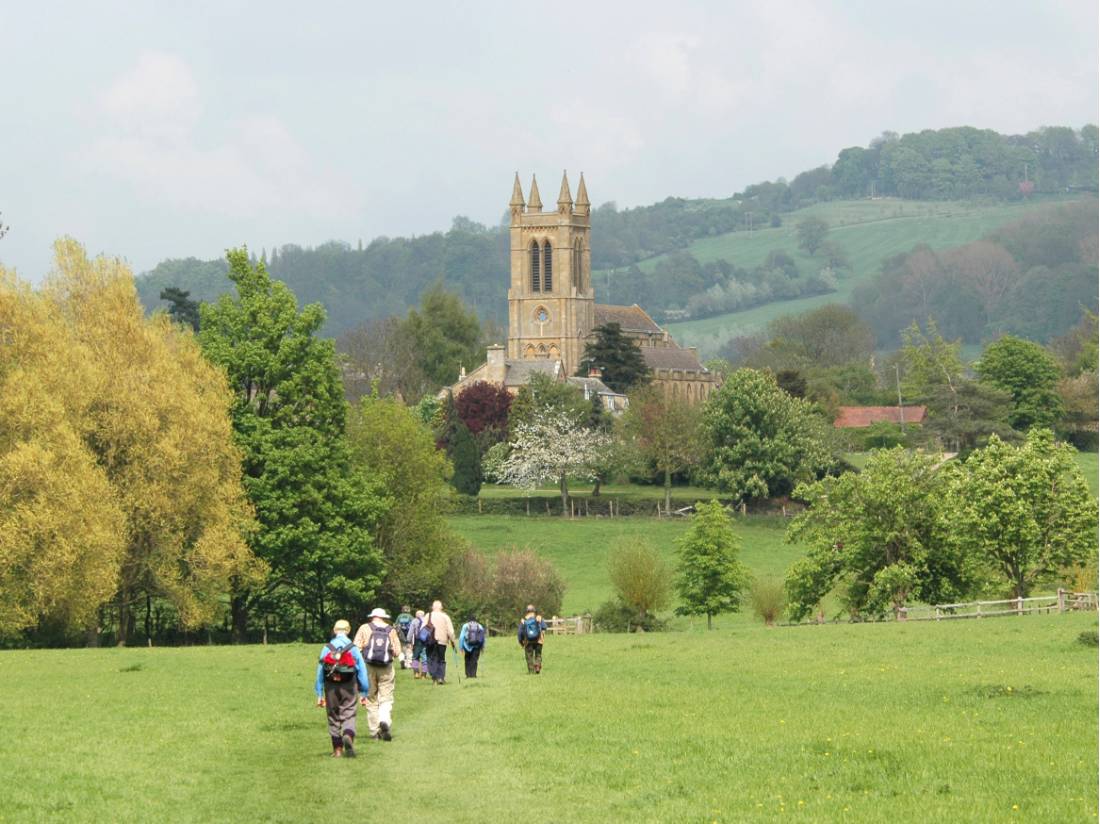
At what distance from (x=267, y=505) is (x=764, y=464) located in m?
59.4

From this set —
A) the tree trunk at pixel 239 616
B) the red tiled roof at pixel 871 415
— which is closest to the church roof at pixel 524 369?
the red tiled roof at pixel 871 415

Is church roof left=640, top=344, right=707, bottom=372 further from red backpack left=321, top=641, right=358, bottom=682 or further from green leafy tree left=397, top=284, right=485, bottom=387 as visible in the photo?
red backpack left=321, top=641, right=358, bottom=682

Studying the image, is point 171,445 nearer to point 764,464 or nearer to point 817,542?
point 817,542

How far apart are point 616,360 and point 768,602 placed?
313ft

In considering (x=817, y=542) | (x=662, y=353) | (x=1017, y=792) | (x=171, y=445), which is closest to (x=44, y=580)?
(x=171, y=445)

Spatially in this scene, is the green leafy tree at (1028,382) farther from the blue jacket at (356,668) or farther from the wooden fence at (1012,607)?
the blue jacket at (356,668)

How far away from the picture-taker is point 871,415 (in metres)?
153

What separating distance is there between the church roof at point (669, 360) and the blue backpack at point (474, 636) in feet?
508

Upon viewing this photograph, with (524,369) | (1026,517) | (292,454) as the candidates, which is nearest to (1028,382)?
(524,369)

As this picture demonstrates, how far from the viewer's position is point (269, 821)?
60.9 feet

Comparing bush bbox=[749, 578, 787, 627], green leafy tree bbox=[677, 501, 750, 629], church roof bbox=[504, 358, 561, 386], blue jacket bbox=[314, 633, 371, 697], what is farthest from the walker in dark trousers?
church roof bbox=[504, 358, 561, 386]

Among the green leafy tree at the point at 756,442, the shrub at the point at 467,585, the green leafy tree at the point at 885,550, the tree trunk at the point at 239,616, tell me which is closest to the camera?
the tree trunk at the point at 239,616

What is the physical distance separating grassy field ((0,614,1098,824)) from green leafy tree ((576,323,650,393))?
128 metres

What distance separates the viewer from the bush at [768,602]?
70.8 m
